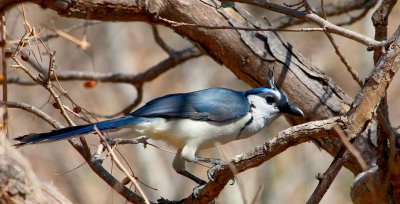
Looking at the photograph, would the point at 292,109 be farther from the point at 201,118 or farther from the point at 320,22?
the point at 320,22

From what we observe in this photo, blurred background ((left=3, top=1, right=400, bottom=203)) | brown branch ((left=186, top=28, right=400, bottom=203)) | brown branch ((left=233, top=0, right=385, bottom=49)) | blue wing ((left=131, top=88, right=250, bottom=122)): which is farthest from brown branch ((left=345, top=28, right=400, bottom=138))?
blurred background ((left=3, top=1, right=400, bottom=203))

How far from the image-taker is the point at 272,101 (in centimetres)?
416

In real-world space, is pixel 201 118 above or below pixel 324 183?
above

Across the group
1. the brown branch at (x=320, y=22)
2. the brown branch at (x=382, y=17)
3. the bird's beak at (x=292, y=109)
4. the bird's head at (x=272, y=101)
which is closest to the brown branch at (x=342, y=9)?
the bird's head at (x=272, y=101)

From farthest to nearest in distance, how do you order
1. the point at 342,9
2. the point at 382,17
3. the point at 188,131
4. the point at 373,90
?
1. the point at 342,9
2. the point at 188,131
3. the point at 382,17
4. the point at 373,90

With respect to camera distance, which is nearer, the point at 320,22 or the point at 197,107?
the point at 320,22

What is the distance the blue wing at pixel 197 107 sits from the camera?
402cm

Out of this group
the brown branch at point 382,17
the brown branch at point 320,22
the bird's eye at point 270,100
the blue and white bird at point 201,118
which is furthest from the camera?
the bird's eye at point 270,100

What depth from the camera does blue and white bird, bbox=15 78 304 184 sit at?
3.96 metres

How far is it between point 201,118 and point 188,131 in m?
0.12

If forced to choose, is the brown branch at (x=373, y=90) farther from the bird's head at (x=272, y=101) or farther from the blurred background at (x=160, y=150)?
the blurred background at (x=160, y=150)

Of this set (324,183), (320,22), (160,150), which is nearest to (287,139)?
(324,183)

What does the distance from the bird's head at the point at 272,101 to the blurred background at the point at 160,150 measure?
9.20 feet

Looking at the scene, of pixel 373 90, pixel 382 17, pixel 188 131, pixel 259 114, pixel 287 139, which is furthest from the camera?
pixel 259 114
